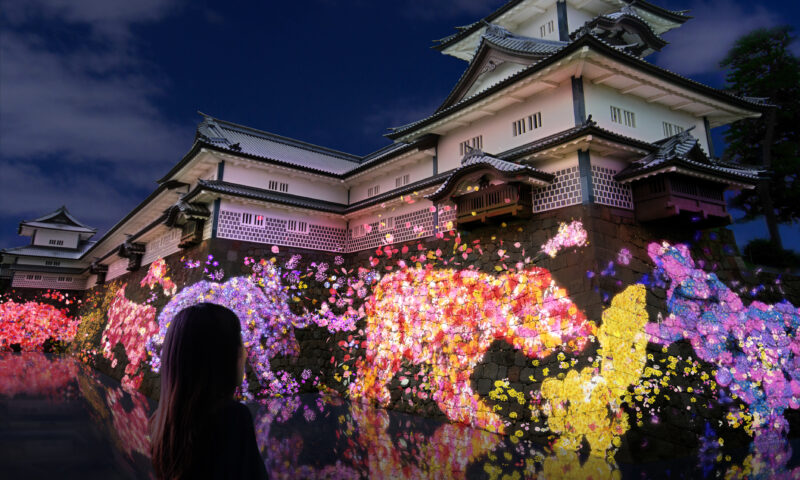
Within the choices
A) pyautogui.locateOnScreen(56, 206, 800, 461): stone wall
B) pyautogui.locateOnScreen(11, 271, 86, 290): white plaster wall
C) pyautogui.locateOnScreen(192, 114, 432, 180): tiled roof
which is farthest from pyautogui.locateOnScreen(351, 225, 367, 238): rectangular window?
pyautogui.locateOnScreen(11, 271, 86, 290): white plaster wall

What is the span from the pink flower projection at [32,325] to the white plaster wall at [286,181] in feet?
70.3

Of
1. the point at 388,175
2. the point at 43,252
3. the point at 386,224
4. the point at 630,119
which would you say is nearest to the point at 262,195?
the point at 386,224

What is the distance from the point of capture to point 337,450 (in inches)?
307

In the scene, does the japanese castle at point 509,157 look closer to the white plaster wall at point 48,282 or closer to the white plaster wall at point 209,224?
the white plaster wall at point 209,224

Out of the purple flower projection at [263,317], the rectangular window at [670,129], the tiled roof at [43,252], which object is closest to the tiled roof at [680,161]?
the rectangular window at [670,129]

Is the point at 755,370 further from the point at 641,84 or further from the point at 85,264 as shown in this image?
the point at 85,264

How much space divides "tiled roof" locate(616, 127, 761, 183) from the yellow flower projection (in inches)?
104

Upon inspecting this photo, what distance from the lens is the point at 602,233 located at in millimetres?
8977

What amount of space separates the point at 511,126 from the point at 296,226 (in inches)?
314

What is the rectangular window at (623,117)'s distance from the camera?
409 inches

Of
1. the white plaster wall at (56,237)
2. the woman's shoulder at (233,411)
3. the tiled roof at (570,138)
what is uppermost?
the white plaster wall at (56,237)

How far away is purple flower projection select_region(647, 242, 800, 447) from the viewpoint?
8.80m

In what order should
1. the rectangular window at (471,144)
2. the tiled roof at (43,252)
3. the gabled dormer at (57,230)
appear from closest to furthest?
1. the rectangular window at (471,144)
2. the tiled roof at (43,252)
3. the gabled dormer at (57,230)

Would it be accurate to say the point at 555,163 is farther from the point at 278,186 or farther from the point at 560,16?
the point at 278,186
